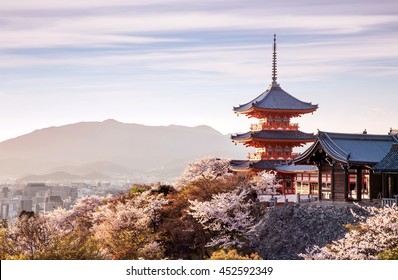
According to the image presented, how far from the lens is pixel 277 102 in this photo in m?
36.2

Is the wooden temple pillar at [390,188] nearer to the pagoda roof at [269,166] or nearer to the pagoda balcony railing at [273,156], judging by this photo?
the pagoda roof at [269,166]

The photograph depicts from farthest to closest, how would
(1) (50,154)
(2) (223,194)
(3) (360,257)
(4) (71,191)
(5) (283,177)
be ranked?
(1) (50,154), (4) (71,191), (5) (283,177), (2) (223,194), (3) (360,257)

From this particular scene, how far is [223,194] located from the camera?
92.8ft

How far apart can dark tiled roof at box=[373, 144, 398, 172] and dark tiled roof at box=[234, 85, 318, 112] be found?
1165cm

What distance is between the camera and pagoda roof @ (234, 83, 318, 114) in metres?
35.7

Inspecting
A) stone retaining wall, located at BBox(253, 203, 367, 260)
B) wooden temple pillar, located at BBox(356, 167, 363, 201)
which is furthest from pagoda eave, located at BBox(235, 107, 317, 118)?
wooden temple pillar, located at BBox(356, 167, 363, 201)

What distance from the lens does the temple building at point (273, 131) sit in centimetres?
3531

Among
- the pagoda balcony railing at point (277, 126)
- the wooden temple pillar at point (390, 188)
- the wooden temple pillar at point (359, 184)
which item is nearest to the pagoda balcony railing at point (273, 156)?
the pagoda balcony railing at point (277, 126)

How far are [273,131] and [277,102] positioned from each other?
142 cm

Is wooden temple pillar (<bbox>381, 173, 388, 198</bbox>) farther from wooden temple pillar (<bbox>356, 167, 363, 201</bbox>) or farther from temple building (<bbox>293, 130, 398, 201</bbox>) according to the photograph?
wooden temple pillar (<bbox>356, 167, 363, 201</bbox>)

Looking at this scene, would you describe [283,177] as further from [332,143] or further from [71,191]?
[71,191]

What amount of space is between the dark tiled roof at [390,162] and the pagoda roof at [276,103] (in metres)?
11.7
